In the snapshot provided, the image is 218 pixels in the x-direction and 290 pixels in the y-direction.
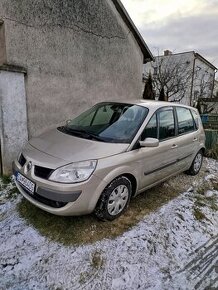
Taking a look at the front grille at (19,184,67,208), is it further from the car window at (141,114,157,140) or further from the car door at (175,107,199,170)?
the car door at (175,107,199,170)

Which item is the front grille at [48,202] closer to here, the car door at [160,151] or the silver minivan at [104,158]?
the silver minivan at [104,158]

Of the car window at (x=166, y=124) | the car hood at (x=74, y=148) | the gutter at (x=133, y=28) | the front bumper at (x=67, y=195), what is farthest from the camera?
the gutter at (x=133, y=28)

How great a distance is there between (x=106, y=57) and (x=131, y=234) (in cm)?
480

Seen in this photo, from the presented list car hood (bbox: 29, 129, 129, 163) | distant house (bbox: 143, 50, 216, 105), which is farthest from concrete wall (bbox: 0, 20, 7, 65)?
distant house (bbox: 143, 50, 216, 105)

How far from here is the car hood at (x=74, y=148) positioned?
2.74 meters

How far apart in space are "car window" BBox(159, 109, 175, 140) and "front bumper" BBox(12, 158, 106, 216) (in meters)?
1.44

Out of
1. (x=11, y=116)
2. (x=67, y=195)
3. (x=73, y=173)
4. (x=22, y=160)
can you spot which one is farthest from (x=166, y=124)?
(x=11, y=116)

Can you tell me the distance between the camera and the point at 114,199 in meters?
2.98

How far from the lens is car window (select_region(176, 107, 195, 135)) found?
13.5 feet

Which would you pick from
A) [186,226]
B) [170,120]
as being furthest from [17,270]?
[170,120]

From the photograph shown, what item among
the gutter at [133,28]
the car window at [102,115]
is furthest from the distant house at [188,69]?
the car window at [102,115]

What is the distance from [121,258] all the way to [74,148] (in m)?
1.38

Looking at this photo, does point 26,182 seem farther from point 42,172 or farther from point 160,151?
point 160,151

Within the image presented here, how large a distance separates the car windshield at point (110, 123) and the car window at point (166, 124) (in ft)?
1.16
